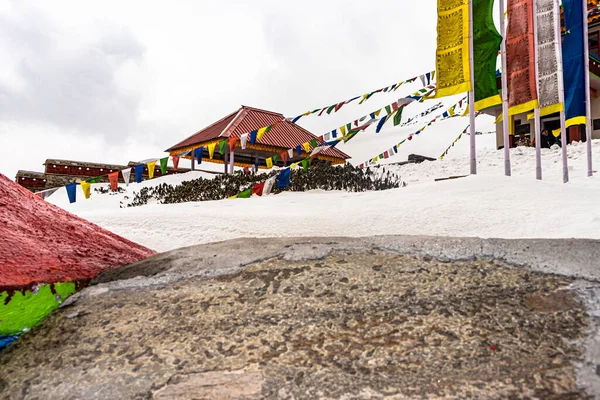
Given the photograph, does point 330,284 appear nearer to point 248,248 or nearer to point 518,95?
point 248,248

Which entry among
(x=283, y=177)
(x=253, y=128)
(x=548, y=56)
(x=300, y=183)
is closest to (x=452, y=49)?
(x=548, y=56)

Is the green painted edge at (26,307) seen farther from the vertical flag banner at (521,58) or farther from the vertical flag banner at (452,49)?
the vertical flag banner at (521,58)

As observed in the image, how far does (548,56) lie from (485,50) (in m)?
1.55

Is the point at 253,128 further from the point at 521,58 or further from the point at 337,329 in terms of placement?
the point at 337,329

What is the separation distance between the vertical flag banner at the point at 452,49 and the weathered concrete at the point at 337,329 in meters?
5.88

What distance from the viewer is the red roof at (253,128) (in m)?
17.3

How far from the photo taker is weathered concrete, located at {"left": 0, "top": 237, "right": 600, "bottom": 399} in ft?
5.46

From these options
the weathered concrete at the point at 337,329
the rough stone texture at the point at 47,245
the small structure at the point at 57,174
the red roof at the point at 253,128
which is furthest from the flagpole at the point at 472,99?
the small structure at the point at 57,174

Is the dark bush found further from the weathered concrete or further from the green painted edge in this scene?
the green painted edge

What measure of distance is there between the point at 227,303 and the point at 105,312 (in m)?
0.65

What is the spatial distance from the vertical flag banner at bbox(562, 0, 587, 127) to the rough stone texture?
9190mm

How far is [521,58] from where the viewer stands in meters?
8.55

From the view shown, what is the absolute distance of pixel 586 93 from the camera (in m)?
9.33

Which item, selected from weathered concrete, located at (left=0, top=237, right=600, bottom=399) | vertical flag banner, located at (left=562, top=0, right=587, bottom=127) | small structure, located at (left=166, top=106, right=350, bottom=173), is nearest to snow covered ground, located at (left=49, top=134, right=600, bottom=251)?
weathered concrete, located at (left=0, top=237, right=600, bottom=399)
